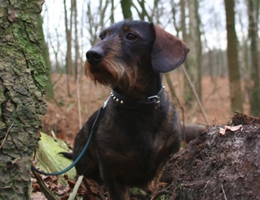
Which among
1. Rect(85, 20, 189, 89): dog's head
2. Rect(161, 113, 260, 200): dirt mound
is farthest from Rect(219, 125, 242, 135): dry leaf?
Rect(85, 20, 189, 89): dog's head

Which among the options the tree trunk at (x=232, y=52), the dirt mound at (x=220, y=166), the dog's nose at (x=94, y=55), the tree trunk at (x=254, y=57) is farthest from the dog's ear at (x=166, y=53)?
the tree trunk at (x=254, y=57)

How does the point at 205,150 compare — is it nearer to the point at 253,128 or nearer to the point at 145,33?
the point at 253,128

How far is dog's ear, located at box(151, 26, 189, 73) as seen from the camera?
361 cm

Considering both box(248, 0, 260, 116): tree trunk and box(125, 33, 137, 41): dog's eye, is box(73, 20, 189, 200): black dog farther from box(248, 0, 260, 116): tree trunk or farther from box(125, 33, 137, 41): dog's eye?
box(248, 0, 260, 116): tree trunk

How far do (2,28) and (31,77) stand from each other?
380 millimetres

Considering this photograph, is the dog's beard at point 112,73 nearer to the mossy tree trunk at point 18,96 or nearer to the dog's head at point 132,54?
the dog's head at point 132,54

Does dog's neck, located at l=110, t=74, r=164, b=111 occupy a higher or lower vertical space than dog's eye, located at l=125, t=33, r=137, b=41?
lower

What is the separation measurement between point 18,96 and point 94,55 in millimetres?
1046

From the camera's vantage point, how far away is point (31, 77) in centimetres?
252

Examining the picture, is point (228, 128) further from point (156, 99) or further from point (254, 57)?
point (254, 57)

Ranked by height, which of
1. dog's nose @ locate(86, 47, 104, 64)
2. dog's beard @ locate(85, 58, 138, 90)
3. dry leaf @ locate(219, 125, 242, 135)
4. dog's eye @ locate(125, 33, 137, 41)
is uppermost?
dog's eye @ locate(125, 33, 137, 41)

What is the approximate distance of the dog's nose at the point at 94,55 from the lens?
3260mm

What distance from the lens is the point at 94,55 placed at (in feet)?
10.7

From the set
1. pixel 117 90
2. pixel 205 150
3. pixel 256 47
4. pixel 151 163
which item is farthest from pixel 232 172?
pixel 256 47
